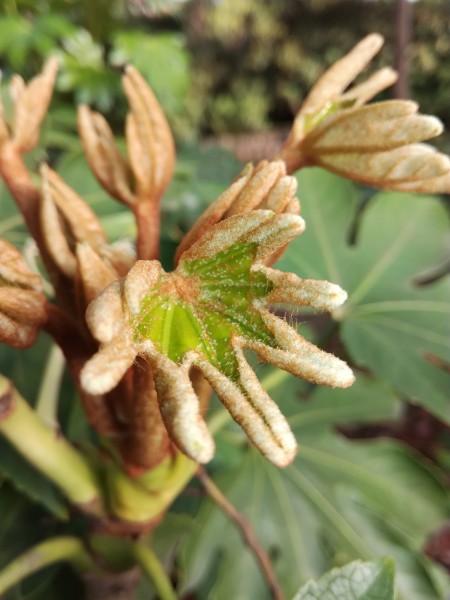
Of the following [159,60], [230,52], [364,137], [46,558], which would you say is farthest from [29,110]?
[230,52]

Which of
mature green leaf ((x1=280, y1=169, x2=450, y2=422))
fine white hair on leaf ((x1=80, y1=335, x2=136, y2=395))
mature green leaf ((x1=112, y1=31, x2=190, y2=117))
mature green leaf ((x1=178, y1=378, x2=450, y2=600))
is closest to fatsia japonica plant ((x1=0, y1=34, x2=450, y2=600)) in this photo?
fine white hair on leaf ((x1=80, y1=335, x2=136, y2=395))

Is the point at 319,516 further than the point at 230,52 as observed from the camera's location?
No

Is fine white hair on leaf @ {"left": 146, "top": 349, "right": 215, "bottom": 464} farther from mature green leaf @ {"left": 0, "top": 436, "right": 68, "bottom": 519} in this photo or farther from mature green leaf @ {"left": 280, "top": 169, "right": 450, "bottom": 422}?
mature green leaf @ {"left": 280, "top": 169, "right": 450, "bottom": 422}

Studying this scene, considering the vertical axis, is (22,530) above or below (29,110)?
below

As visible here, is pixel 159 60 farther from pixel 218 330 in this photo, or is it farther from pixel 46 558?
pixel 218 330

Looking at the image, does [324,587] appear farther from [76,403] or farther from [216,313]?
[76,403]

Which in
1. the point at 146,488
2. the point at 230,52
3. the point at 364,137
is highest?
the point at 364,137

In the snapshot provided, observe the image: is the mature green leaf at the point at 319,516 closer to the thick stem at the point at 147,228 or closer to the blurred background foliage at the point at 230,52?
the thick stem at the point at 147,228
